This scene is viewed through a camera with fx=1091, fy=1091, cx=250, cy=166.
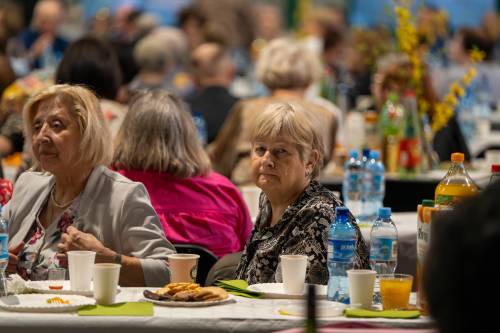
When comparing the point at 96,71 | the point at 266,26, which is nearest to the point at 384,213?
the point at 96,71

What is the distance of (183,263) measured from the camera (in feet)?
10.8

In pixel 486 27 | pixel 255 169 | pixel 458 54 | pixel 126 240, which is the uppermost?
pixel 486 27

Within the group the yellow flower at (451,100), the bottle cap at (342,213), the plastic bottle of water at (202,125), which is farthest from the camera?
the plastic bottle of water at (202,125)

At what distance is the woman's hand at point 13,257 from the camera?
3623mm

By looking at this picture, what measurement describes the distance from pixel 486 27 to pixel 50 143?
38.9 feet

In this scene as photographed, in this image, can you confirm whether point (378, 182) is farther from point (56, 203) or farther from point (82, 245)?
point (82, 245)

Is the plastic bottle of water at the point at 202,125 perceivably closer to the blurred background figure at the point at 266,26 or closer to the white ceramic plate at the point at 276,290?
the white ceramic plate at the point at 276,290

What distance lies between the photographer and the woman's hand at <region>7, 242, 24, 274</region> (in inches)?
143

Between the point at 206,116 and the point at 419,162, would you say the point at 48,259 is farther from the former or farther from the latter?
the point at 206,116

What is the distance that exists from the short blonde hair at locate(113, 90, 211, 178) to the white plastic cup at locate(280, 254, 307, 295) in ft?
4.31

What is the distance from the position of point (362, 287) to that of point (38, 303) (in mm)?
865

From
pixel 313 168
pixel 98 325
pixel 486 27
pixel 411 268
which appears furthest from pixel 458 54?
pixel 98 325

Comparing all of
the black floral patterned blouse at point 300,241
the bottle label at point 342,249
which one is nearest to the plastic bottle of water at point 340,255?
the bottle label at point 342,249

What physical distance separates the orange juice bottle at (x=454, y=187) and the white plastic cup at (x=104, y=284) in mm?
945
